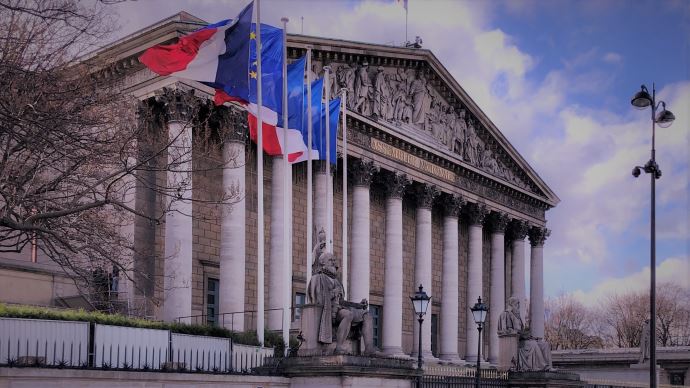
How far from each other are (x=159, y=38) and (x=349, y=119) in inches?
430

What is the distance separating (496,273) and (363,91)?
17.2 meters

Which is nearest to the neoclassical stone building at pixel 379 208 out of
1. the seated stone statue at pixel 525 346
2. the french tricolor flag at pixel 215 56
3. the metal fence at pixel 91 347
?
the french tricolor flag at pixel 215 56

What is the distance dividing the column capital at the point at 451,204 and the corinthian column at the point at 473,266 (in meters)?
2.22

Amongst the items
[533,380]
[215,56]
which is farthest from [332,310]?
[533,380]

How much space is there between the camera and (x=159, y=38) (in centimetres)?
3244

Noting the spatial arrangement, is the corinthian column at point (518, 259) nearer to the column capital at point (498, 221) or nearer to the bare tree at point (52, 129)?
the column capital at point (498, 221)

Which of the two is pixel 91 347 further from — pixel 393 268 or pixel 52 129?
pixel 393 268

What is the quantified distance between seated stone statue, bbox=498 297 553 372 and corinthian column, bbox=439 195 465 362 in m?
15.4

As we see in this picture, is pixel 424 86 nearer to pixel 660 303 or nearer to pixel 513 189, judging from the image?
pixel 513 189

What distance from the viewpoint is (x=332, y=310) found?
19188 mm

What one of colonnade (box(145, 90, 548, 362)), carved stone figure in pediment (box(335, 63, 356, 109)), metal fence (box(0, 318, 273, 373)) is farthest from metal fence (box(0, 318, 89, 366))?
carved stone figure in pediment (box(335, 63, 356, 109))

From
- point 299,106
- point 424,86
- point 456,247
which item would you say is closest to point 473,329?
point 456,247

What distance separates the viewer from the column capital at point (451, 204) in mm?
48938

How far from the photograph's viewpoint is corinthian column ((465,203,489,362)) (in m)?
51.3
